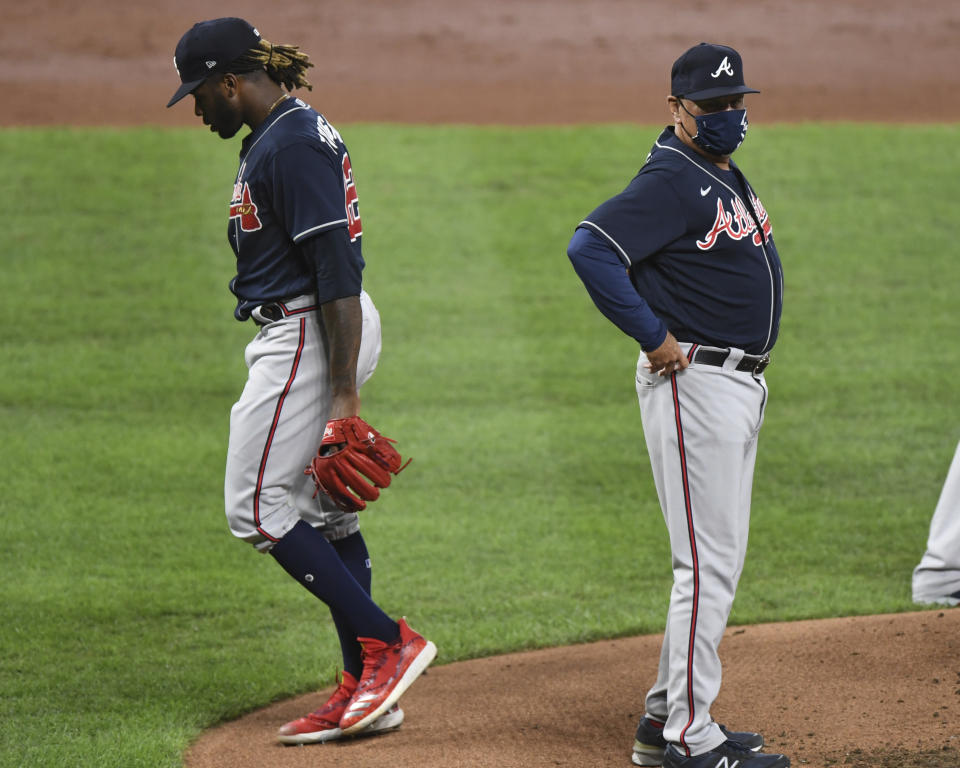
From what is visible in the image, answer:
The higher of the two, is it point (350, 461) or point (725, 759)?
point (350, 461)

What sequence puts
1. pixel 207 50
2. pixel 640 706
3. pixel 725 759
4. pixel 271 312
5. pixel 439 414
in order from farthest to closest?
1. pixel 439 414
2. pixel 640 706
3. pixel 271 312
4. pixel 207 50
5. pixel 725 759

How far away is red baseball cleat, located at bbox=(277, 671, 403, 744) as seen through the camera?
157 inches

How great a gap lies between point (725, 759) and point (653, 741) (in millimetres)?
254

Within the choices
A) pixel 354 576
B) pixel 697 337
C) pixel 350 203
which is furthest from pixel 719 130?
pixel 354 576

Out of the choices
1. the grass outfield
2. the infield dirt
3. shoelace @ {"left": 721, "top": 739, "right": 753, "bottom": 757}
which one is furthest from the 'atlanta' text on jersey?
the infield dirt

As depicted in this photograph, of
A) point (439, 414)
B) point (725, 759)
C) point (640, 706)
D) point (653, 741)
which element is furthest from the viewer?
point (439, 414)

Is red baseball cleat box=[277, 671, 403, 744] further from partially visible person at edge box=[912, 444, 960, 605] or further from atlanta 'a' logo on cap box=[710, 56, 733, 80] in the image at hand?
partially visible person at edge box=[912, 444, 960, 605]

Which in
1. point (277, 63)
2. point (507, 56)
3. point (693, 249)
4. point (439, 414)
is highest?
point (507, 56)

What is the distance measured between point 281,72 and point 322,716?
77.6 inches

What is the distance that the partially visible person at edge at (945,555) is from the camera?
529 cm

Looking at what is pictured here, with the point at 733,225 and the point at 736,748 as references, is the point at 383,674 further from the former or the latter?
the point at 733,225

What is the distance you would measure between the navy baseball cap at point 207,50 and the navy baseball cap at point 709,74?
128 cm

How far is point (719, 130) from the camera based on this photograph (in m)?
3.59

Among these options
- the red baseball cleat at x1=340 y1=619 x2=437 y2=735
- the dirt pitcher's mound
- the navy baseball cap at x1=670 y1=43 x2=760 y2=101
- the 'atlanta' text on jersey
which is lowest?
the dirt pitcher's mound
